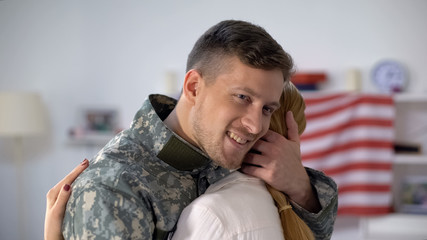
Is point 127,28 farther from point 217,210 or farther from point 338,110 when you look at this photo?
point 217,210

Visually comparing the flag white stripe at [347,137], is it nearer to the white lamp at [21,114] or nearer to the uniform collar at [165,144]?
the white lamp at [21,114]

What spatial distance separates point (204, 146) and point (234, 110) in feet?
0.44

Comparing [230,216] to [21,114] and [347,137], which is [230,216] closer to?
[347,137]

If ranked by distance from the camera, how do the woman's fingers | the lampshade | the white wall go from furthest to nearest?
1. the lampshade
2. the white wall
3. the woman's fingers

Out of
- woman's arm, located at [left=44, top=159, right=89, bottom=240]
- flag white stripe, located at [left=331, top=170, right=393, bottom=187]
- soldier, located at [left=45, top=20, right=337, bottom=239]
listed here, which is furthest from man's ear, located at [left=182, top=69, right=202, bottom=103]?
flag white stripe, located at [left=331, top=170, right=393, bottom=187]

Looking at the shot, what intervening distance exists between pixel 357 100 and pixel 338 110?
0.51 feet

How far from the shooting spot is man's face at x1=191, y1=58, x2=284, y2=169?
1.32 meters

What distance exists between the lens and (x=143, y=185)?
1222 millimetres

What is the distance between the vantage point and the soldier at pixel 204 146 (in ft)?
3.87

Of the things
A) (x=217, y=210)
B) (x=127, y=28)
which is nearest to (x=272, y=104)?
(x=217, y=210)

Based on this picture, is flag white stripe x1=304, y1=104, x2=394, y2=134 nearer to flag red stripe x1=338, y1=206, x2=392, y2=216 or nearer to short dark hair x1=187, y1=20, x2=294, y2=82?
flag red stripe x1=338, y1=206, x2=392, y2=216

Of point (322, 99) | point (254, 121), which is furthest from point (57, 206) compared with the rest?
point (322, 99)

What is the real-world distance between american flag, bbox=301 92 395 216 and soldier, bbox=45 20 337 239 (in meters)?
2.33

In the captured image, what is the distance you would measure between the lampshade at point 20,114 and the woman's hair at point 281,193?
303cm
